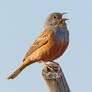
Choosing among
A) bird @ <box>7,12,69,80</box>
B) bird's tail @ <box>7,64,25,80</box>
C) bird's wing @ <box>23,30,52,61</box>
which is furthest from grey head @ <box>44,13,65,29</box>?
bird's tail @ <box>7,64,25,80</box>

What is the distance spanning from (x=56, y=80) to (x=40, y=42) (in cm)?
221

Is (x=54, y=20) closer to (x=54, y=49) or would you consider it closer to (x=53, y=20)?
(x=53, y=20)

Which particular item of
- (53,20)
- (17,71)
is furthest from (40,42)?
(17,71)

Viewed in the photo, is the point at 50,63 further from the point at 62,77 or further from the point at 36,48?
the point at 62,77

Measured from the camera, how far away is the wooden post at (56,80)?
23.4 ft

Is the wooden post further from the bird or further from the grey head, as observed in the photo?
the grey head

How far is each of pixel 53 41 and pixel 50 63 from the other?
706mm

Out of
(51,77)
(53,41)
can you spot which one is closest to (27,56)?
(53,41)

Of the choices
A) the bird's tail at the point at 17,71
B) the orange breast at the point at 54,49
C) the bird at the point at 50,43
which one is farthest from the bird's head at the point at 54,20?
the bird's tail at the point at 17,71

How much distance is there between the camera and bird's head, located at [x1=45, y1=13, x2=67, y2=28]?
30.2 ft

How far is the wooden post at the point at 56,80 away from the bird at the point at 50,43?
40.8 inches

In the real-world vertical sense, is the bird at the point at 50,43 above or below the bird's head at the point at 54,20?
below

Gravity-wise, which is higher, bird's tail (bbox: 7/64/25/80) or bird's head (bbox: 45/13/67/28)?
bird's head (bbox: 45/13/67/28)

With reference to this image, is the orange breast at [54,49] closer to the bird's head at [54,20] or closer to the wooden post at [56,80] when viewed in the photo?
the bird's head at [54,20]
